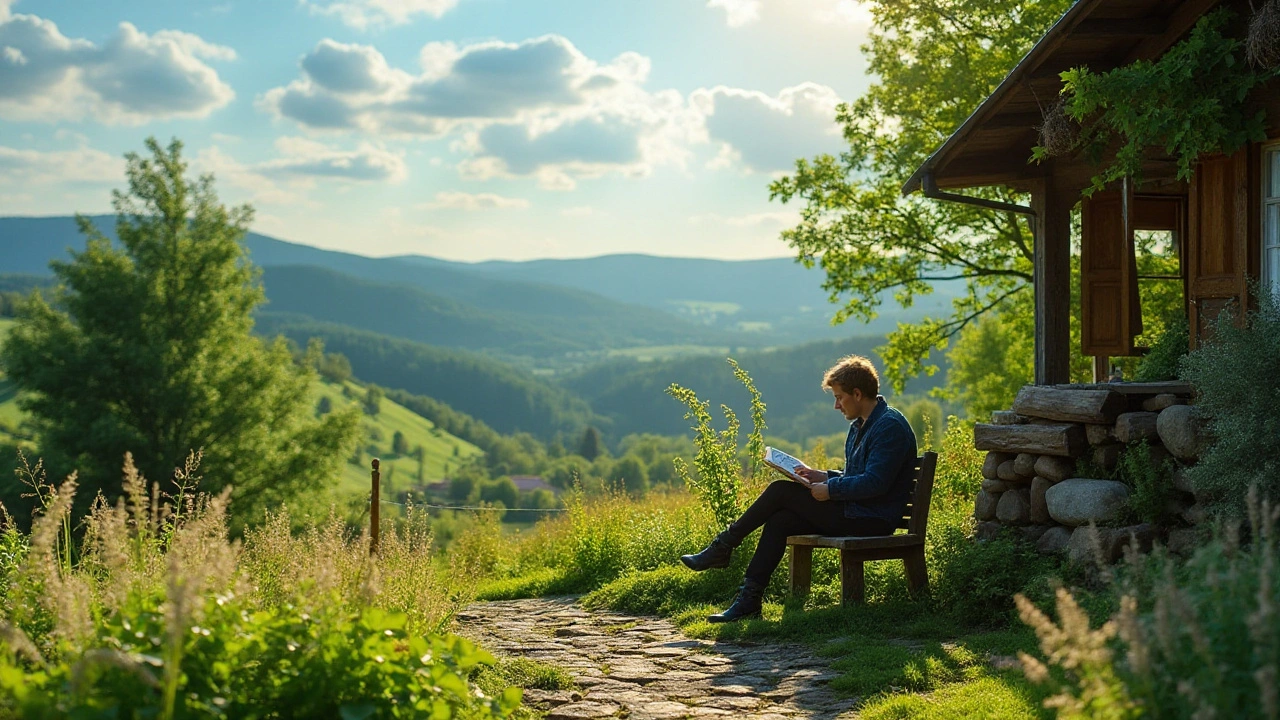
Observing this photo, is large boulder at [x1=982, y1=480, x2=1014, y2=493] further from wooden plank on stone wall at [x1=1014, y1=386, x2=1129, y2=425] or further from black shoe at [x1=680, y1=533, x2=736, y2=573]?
black shoe at [x1=680, y1=533, x2=736, y2=573]

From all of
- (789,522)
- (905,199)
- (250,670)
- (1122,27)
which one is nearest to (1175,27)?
(1122,27)

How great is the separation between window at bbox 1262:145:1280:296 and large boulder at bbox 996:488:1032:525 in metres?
2.10

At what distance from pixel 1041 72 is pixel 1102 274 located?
245 centimetres

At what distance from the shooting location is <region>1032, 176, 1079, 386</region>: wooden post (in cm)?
952

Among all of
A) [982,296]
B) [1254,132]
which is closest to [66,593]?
[1254,132]

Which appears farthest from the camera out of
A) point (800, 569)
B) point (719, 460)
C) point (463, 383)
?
point (463, 383)

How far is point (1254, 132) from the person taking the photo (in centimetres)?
703

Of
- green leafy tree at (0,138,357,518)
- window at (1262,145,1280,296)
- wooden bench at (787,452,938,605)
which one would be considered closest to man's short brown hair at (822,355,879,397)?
wooden bench at (787,452,938,605)

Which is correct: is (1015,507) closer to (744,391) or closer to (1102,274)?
(1102,274)

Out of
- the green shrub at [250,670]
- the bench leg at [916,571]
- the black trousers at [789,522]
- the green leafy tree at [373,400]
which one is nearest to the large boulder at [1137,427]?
the bench leg at [916,571]

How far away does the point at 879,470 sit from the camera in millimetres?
6914

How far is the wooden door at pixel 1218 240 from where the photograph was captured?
7285mm

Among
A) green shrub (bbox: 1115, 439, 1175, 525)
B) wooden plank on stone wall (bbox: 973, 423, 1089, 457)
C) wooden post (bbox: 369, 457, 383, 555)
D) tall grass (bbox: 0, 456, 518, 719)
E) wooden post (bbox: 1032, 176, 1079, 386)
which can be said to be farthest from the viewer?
wooden post (bbox: 369, 457, 383, 555)

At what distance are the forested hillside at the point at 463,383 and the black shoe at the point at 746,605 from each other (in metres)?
126
